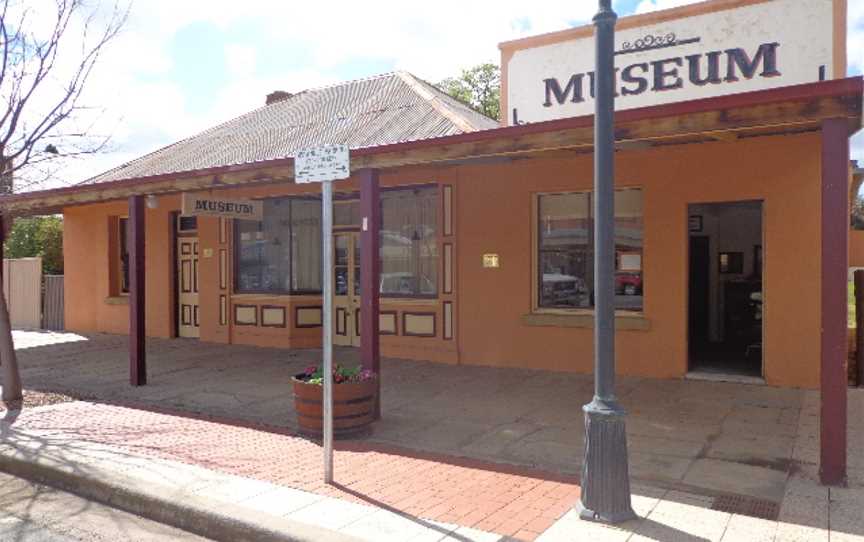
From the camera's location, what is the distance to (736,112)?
5.11m

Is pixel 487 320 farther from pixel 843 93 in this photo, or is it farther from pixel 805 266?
pixel 843 93

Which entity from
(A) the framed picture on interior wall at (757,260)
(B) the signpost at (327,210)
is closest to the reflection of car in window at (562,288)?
(A) the framed picture on interior wall at (757,260)

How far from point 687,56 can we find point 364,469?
6.11 meters

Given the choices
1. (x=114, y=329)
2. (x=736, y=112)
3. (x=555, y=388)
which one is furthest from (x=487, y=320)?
(x=114, y=329)

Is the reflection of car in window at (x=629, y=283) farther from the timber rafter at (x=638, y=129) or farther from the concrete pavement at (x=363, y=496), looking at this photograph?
the concrete pavement at (x=363, y=496)

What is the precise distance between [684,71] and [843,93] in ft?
→ 12.2

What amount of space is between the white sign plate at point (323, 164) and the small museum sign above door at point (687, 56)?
4645mm

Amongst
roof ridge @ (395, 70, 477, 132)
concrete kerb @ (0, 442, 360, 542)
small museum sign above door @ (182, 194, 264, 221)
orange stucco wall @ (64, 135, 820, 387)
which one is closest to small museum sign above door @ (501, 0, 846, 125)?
orange stucco wall @ (64, 135, 820, 387)

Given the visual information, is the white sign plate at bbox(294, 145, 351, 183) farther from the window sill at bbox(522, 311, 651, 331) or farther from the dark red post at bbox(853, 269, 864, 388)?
the dark red post at bbox(853, 269, 864, 388)

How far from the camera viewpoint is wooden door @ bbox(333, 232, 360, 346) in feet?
39.7

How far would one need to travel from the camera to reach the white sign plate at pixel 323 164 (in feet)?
16.1

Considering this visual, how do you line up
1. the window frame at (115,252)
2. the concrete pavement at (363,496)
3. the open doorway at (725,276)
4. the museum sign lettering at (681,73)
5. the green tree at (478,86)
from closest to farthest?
the concrete pavement at (363,496) < the museum sign lettering at (681,73) < the open doorway at (725,276) < the window frame at (115,252) < the green tree at (478,86)

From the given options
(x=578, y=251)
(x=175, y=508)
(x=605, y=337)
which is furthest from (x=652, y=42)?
(x=175, y=508)

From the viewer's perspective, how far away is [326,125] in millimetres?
13430
